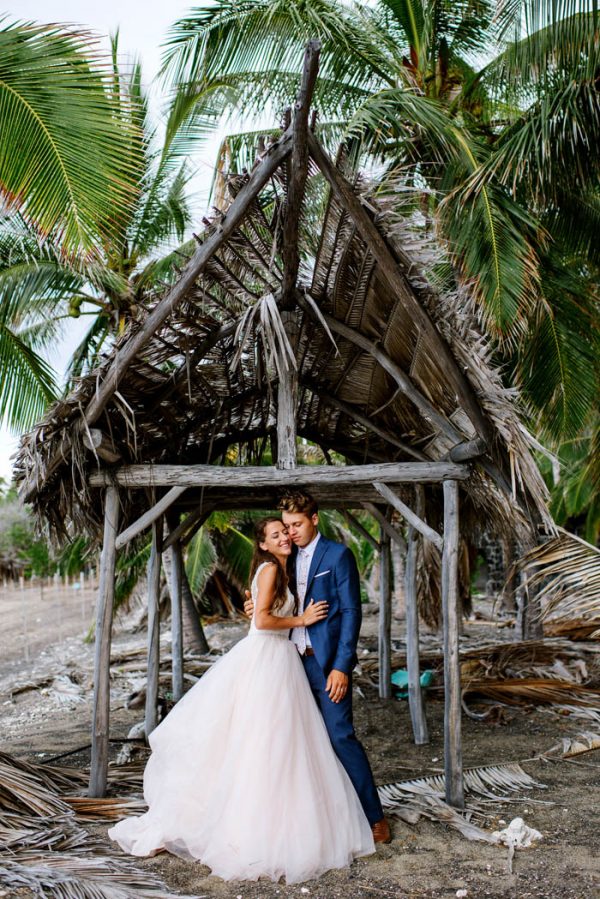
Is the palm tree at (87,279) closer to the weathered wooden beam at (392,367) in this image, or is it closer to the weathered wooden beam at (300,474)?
the weathered wooden beam at (392,367)

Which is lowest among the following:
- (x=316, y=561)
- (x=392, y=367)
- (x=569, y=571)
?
(x=569, y=571)

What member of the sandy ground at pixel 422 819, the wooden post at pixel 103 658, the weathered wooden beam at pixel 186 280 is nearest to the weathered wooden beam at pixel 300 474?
the wooden post at pixel 103 658

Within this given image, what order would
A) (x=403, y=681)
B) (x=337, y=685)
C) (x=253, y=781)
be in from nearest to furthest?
(x=253, y=781)
(x=337, y=685)
(x=403, y=681)

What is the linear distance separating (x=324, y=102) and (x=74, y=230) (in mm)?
6200

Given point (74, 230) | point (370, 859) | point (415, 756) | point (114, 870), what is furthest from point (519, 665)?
point (74, 230)

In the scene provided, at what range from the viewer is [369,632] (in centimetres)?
1516

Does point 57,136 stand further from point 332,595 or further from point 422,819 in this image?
point 422,819

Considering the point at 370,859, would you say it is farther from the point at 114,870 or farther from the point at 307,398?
the point at 307,398

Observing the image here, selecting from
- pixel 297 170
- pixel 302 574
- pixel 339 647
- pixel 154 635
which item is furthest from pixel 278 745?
pixel 154 635

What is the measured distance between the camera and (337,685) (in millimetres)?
4336

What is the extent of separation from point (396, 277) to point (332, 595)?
2008 mm

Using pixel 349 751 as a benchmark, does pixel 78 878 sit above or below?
below

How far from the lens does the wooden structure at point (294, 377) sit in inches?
192

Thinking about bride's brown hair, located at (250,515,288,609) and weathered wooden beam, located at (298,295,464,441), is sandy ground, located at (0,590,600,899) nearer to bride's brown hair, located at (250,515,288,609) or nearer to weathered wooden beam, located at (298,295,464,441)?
bride's brown hair, located at (250,515,288,609)
